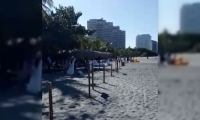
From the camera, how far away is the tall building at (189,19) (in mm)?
730

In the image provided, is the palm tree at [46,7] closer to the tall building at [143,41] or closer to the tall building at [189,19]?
the tall building at [143,41]

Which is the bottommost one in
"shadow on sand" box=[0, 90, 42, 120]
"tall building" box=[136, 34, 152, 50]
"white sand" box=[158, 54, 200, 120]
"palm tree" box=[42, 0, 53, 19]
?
"shadow on sand" box=[0, 90, 42, 120]

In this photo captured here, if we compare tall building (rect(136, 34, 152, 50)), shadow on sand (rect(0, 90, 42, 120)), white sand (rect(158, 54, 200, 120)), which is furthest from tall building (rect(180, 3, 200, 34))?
shadow on sand (rect(0, 90, 42, 120))

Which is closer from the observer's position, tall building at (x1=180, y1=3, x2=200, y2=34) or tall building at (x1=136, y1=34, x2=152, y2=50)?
tall building at (x1=180, y1=3, x2=200, y2=34)

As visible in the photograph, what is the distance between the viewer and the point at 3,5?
4.33 ft

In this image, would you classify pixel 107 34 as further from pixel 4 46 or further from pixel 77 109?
pixel 4 46

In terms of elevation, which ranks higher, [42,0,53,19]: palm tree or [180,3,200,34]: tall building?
[42,0,53,19]: palm tree

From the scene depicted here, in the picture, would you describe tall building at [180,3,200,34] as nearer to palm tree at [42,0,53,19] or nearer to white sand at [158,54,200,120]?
white sand at [158,54,200,120]

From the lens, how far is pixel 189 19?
2.42 feet

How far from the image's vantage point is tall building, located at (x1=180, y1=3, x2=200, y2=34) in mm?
730

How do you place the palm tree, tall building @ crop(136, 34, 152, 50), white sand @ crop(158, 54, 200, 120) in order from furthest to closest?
the palm tree
tall building @ crop(136, 34, 152, 50)
white sand @ crop(158, 54, 200, 120)

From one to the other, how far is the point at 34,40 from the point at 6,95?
35cm

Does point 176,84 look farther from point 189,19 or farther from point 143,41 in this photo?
point 143,41

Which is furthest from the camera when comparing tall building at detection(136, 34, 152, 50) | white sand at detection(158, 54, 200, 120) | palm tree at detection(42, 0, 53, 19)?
palm tree at detection(42, 0, 53, 19)
